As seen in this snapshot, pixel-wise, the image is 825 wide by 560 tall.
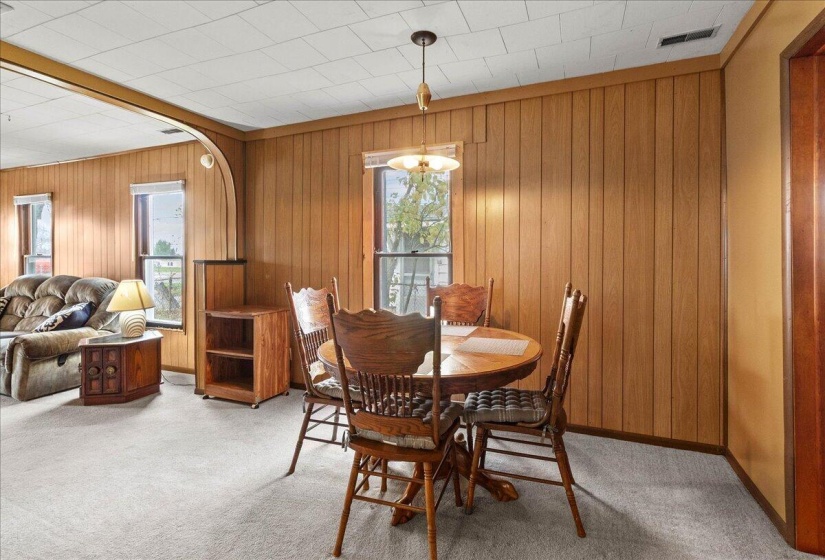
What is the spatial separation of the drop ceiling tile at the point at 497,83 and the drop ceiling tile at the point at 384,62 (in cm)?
58

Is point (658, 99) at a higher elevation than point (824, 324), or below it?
higher

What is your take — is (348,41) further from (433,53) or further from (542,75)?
(542,75)

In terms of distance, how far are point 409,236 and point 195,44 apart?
2.00 metres

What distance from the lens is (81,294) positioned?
455 cm

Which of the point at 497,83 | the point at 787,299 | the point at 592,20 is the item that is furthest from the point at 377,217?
the point at 787,299

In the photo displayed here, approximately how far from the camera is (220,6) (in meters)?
2.18

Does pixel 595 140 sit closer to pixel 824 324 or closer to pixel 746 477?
pixel 824 324

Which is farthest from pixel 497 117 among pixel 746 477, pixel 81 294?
pixel 81 294

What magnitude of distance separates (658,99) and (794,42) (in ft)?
3.53

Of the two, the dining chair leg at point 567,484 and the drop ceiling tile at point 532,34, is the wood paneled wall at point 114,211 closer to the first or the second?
the drop ceiling tile at point 532,34

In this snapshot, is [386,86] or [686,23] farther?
[386,86]

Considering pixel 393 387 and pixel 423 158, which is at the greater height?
pixel 423 158

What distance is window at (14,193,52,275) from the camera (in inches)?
226

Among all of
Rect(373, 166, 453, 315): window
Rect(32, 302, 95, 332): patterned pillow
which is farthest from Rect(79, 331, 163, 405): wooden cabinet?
Rect(373, 166, 453, 315): window
